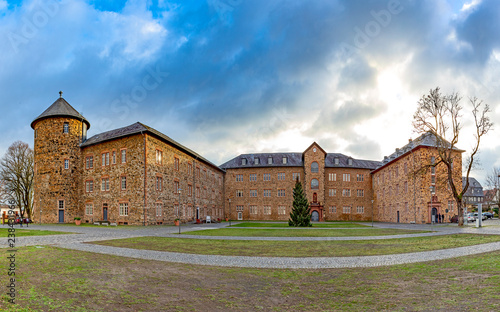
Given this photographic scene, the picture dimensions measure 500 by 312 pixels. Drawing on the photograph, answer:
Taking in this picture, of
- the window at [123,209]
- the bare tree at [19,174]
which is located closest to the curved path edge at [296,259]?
the window at [123,209]

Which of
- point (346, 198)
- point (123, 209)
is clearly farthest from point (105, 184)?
point (346, 198)

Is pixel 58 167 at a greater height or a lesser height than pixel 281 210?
greater

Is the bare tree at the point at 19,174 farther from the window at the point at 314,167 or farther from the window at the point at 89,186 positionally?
the window at the point at 314,167

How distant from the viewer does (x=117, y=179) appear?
3694 centimetres

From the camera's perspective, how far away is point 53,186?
4034cm

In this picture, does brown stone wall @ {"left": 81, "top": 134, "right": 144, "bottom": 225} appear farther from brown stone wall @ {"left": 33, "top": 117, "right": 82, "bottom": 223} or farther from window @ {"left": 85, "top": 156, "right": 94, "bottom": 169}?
brown stone wall @ {"left": 33, "top": 117, "right": 82, "bottom": 223}

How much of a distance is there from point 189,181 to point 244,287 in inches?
1542

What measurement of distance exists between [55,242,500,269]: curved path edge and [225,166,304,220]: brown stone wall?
49932 mm

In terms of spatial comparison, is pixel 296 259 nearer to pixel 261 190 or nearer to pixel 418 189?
pixel 418 189

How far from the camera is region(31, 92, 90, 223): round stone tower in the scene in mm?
40188

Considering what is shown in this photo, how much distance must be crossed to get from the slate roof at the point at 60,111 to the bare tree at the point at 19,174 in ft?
31.6

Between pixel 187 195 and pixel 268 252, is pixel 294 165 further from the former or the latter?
pixel 268 252

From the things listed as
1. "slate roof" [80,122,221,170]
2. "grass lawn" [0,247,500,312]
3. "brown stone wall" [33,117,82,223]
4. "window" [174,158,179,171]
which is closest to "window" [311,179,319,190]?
"slate roof" [80,122,221,170]

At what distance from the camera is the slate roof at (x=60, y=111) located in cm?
4050
